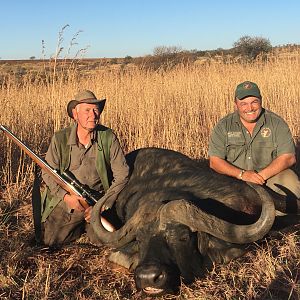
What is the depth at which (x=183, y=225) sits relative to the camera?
130 inches

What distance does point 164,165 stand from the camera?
14.9 ft

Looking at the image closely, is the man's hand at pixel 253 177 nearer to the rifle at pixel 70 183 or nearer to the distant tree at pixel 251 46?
the rifle at pixel 70 183

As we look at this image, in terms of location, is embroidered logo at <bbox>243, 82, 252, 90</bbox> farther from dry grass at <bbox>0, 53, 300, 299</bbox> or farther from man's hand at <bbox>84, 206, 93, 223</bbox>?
man's hand at <bbox>84, 206, 93, 223</bbox>

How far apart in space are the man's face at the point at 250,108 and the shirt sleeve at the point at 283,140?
0.92 feet

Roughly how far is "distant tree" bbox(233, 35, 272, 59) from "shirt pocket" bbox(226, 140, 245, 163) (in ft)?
62.6

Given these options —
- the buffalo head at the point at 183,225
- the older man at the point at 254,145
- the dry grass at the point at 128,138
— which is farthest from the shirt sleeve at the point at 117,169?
the older man at the point at 254,145

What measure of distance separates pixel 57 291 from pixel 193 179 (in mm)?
1509

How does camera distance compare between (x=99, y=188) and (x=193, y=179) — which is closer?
(x=193, y=179)

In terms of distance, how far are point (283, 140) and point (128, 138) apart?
128 inches

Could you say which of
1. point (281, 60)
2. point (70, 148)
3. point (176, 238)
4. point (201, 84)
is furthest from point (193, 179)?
point (281, 60)

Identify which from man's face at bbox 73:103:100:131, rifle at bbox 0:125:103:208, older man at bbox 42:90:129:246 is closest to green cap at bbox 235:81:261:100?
older man at bbox 42:90:129:246

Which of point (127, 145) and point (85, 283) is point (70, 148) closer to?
point (85, 283)

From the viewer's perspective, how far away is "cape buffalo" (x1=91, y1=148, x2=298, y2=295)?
3.18 m

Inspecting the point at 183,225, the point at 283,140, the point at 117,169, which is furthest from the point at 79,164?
the point at 283,140
